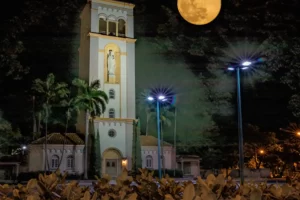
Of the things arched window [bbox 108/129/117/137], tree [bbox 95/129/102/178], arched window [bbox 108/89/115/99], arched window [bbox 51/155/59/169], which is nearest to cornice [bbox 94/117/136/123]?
arched window [bbox 108/129/117/137]

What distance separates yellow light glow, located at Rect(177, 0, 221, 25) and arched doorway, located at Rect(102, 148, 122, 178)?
112 ft

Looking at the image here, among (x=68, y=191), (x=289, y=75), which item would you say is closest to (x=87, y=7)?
(x=289, y=75)

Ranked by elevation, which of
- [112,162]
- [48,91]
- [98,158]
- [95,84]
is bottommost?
[112,162]

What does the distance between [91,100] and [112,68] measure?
193 inches

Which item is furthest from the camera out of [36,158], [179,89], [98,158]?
[179,89]

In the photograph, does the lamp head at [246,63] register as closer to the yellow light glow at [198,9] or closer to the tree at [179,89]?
the yellow light glow at [198,9]

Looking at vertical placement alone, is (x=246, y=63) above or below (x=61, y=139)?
above

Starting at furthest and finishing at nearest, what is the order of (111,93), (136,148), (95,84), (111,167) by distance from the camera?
(111,93) → (136,148) → (111,167) → (95,84)

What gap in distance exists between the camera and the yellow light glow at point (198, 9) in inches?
288

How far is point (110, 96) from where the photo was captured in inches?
1670

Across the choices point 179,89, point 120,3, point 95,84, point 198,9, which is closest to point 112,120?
point 95,84

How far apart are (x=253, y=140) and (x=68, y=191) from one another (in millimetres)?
43819

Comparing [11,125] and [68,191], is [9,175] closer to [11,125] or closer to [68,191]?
[11,125]

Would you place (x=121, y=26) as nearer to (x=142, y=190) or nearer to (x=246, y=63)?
(x=246, y=63)
